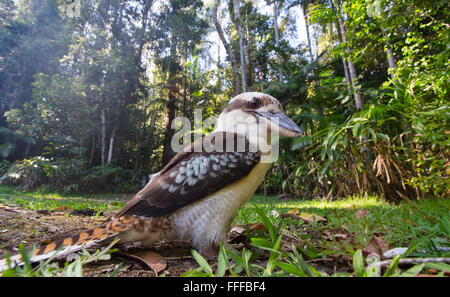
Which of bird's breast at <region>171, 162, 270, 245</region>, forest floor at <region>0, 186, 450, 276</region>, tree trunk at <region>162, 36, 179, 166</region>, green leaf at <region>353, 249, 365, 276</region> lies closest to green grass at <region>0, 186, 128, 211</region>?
forest floor at <region>0, 186, 450, 276</region>

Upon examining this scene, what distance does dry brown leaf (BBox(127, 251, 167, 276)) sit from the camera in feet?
4.09

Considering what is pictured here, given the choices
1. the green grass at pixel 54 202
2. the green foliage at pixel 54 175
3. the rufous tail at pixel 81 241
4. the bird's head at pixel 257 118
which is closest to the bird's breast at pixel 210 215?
the rufous tail at pixel 81 241

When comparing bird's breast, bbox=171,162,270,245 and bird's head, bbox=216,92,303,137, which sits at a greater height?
bird's head, bbox=216,92,303,137

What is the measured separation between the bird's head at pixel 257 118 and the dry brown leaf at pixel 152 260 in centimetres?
107

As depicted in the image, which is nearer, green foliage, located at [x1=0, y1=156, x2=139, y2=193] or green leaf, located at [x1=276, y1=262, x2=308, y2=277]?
green leaf, located at [x1=276, y1=262, x2=308, y2=277]

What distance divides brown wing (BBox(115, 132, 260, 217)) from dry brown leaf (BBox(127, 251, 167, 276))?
24 centimetres

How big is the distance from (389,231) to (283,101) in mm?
10973

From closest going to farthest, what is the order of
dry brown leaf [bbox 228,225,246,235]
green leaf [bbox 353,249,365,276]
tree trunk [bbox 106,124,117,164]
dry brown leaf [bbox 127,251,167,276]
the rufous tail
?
green leaf [bbox 353,249,365,276], the rufous tail, dry brown leaf [bbox 127,251,167,276], dry brown leaf [bbox 228,225,246,235], tree trunk [bbox 106,124,117,164]

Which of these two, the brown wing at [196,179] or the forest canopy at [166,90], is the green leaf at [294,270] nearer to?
the brown wing at [196,179]

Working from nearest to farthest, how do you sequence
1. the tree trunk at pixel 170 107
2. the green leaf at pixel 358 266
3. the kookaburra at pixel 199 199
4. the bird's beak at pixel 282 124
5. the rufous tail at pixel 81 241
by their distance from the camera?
the green leaf at pixel 358 266, the rufous tail at pixel 81 241, the kookaburra at pixel 199 199, the bird's beak at pixel 282 124, the tree trunk at pixel 170 107

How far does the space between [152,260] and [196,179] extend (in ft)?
1.83

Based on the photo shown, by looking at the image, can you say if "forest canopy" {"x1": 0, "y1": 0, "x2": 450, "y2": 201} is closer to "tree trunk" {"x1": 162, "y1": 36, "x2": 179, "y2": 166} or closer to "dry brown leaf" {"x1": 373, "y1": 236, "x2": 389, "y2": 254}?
"tree trunk" {"x1": 162, "y1": 36, "x2": 179, "y2": 166}

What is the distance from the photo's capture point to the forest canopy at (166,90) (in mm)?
4555

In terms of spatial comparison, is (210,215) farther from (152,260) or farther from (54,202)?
(54,202)
